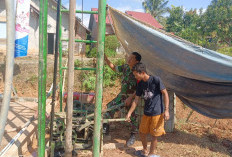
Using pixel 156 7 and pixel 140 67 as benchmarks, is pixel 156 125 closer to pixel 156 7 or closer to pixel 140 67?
pixel 140 67

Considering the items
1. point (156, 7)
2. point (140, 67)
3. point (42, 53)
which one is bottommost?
point (140, 67)

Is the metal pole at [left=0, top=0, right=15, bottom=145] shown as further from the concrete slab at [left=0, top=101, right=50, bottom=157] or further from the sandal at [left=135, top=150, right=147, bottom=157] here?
the sandal at [left=135, top=150, right=147, bottom=157]

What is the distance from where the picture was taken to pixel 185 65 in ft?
12.8

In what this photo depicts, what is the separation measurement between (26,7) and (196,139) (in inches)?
167

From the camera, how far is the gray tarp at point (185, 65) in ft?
11.9

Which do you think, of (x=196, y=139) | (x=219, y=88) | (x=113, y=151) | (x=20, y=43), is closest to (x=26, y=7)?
(x=20, y=43)

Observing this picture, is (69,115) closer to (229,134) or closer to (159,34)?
(159,34)

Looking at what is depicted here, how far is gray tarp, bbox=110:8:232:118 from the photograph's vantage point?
364cm

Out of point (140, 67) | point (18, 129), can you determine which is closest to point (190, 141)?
point (140, 67)

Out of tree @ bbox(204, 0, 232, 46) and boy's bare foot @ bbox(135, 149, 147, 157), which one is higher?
tree @ bbox(204, 0, 232, 46)

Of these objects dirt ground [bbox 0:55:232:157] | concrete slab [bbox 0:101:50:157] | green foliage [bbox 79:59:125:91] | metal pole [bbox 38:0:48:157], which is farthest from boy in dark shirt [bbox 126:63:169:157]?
green foliage [bbox 79:59:125:91]

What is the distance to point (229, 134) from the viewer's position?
502 cm

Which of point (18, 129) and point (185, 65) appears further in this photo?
point (18, 129)

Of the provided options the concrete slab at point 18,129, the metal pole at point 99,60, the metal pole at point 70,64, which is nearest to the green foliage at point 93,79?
the concrete slab at point 18,129
